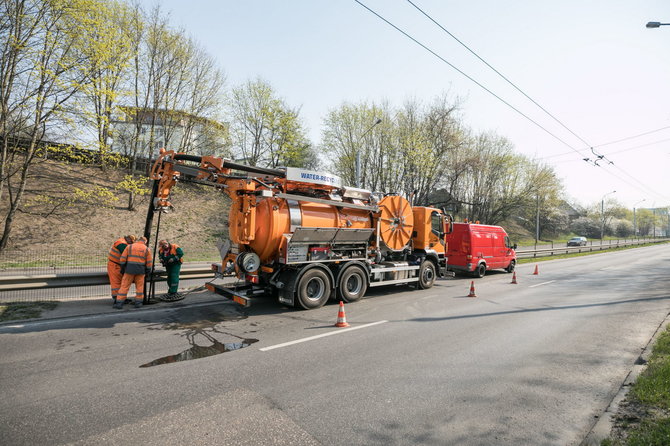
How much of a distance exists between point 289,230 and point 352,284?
257cm

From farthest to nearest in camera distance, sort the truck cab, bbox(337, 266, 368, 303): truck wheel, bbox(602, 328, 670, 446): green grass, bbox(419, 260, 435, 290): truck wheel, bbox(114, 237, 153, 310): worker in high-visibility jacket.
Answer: the truck cab < bbox(419, 260, 435, 290): truck wheel < bbox(337, 266, 368, 303): truck wheel < bbox(114, 237, 153, 310): worker in high-visibility jacket < bbox(602, 328, 670, 446): green grass

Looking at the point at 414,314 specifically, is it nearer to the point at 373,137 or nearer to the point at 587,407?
the point at 587,407

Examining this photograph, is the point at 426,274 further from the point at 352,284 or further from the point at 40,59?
the point at 40,59

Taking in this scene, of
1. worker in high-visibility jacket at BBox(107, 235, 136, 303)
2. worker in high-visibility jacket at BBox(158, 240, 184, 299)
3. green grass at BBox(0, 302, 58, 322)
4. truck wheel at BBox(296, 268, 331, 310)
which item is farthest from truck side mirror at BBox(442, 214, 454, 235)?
green grass at BBox(0, 302, 58, 322)

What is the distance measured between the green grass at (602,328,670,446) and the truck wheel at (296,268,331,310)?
5729 mm

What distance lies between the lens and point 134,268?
7715mm

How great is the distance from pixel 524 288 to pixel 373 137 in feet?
68.0

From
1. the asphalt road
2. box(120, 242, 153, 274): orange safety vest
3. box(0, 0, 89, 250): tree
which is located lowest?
the asphalt road

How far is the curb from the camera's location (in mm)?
3123

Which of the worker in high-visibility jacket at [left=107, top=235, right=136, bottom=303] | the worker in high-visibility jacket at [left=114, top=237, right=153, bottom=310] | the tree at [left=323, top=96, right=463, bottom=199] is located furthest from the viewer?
the tree at [left=323, top=96, right=463, bottom=199]

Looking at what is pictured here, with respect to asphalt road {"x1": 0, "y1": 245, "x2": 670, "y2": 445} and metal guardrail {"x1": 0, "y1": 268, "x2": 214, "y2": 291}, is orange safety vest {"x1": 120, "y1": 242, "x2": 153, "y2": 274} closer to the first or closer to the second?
asphalt road {"x1": 0, "y1": 245, "x2": 670, "y2": 445}

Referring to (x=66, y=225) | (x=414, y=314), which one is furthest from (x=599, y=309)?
(x=66, y=225)

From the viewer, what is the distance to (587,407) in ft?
12.4

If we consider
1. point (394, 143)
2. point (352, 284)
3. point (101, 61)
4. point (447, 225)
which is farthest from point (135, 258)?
point (394, 143)
